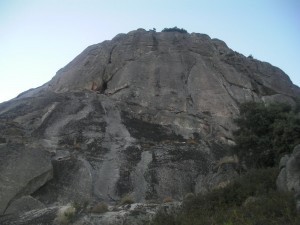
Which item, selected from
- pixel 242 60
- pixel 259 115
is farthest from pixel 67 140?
pixel 242 60

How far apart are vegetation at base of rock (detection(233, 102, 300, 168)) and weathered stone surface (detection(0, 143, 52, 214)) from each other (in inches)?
369

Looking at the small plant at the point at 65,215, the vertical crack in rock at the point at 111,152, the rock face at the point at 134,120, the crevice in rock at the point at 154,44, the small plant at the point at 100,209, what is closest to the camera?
the small plant at the point at 65,215

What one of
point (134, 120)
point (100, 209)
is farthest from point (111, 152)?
point (100, 209)

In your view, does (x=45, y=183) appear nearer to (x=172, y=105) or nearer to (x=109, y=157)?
(x=109, y=157)

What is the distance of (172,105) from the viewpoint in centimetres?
3122

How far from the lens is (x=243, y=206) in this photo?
12.0m

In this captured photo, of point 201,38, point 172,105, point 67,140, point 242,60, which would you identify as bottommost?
point 67,140

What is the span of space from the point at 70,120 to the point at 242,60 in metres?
21.1

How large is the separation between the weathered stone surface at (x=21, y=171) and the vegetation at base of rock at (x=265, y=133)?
9373 millimetres

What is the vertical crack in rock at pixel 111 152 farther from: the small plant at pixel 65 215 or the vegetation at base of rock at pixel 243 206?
the vegetation at base of rock at pixel 243 206

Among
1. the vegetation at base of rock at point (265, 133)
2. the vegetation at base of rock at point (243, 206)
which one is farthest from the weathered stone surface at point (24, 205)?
the vegetation at base of rock at point (265, 133)

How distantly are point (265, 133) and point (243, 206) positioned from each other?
863 cm

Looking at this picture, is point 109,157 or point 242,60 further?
point 242,60

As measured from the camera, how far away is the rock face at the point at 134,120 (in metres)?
20.3
